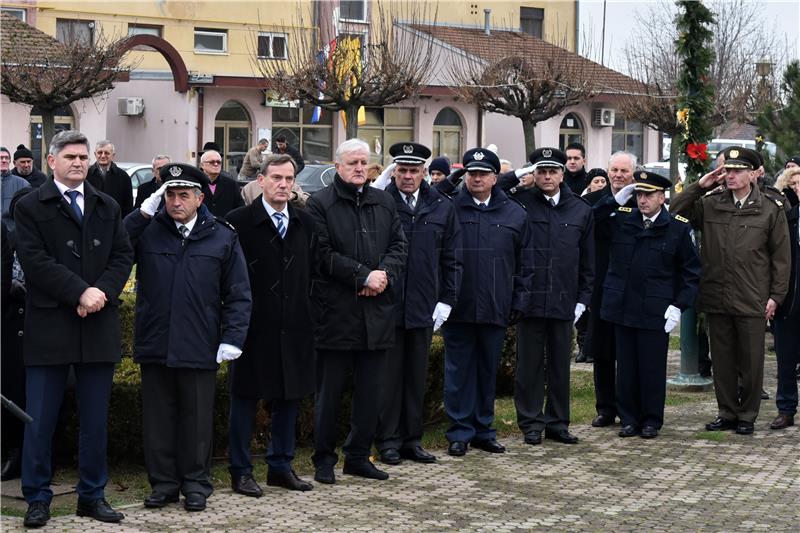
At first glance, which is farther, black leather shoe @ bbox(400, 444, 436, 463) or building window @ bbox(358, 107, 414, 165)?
building window @ bbox(358, 107, 414, 165)

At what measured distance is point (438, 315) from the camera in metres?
9.39

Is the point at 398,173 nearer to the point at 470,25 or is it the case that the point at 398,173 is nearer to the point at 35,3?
the point at 35,3

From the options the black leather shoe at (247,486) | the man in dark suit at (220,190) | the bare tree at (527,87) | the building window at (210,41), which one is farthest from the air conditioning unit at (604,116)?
the black leather shoe at (247,486)

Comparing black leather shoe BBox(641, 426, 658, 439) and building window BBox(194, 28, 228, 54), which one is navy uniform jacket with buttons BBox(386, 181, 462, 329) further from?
building window BBox(194, 28, 228, 54)

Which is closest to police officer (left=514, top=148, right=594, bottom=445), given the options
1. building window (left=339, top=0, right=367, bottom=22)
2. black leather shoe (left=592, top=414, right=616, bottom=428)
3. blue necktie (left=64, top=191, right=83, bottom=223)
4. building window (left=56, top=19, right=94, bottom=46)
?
black leather shoe (left=592, top=414, right=616, bottom=428)

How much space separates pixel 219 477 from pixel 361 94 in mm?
23135

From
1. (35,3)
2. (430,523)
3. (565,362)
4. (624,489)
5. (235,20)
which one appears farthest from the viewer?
(235,20)

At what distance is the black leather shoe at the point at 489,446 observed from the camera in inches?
383

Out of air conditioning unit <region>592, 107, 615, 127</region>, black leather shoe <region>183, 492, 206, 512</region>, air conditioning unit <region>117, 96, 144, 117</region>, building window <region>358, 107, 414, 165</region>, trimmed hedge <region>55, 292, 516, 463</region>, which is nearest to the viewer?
black leather shoe <region>183, 492, 206, 512</region>

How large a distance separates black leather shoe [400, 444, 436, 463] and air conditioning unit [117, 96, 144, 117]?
31.3m

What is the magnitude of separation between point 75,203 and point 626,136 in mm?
45489

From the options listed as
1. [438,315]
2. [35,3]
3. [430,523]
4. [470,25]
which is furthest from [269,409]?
[470,25]

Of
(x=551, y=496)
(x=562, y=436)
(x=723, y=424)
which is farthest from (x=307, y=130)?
(x=551, y=496)

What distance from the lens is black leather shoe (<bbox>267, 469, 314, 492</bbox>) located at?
27.3 feet
